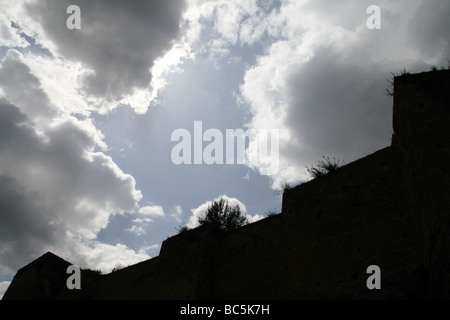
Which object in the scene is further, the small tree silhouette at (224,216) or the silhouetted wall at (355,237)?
the small tree silhouette at (224,216)

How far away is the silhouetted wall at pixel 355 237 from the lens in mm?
6234

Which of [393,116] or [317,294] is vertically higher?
[393,116]

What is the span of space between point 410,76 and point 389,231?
12.0ft

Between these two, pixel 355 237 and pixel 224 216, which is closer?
pixel 355 237

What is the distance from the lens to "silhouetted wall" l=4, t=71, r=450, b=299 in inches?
245

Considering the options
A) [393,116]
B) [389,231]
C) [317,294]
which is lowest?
[317,294]

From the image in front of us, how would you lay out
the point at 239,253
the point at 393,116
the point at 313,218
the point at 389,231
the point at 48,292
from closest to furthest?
the point at 389,231 → the point at 393,116 → the point at 313,218 → the point at 239,253 → the point at 48,292

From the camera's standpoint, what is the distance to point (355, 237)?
7.96 metres

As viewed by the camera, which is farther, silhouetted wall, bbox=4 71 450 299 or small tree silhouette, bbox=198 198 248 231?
small tree silhouette, bbox=198 198 248 231

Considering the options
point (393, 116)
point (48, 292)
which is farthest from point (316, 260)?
point (48, 292)
